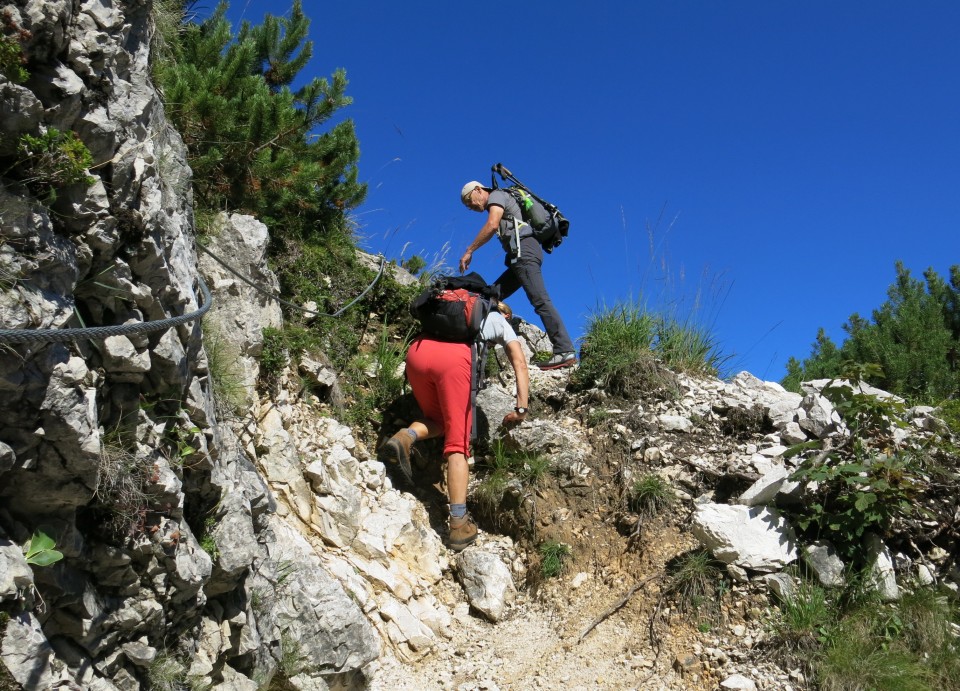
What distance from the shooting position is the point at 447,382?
5902 millimetres

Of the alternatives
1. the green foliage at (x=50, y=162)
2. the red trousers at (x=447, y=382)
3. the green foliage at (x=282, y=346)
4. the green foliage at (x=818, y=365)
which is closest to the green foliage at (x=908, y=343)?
the green foliage at (x=818, y=365)

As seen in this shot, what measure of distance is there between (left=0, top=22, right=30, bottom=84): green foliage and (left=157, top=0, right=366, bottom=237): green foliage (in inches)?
121

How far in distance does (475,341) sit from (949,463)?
376 cm

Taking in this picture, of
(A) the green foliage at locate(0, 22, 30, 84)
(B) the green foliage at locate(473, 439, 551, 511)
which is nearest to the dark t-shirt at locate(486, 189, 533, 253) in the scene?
(B) the green foliage at locate(473, 439, 551, 511)

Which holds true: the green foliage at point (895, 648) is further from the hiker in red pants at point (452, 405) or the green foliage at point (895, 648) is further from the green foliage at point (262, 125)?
the green foliage at point (262, 125)

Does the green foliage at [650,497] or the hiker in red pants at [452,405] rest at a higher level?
the hiker in red pants at [452,405]

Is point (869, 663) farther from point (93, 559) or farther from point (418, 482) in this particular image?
point (93, 559)

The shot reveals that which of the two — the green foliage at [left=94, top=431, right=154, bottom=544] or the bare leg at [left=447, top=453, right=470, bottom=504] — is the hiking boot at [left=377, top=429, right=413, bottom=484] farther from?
the green foliage at [left=94, top=431, right=154, bottom=544]

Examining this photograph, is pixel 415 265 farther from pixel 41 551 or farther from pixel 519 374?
pixel 41 551

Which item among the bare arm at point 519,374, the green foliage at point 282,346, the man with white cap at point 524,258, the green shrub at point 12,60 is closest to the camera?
the green shrub at point 12,60

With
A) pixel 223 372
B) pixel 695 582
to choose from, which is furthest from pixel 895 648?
pixel 223 372

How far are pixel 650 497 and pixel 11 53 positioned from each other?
4.99m

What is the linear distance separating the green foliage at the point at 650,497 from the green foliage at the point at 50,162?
4502 millimetres

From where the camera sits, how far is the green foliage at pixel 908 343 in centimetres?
960
